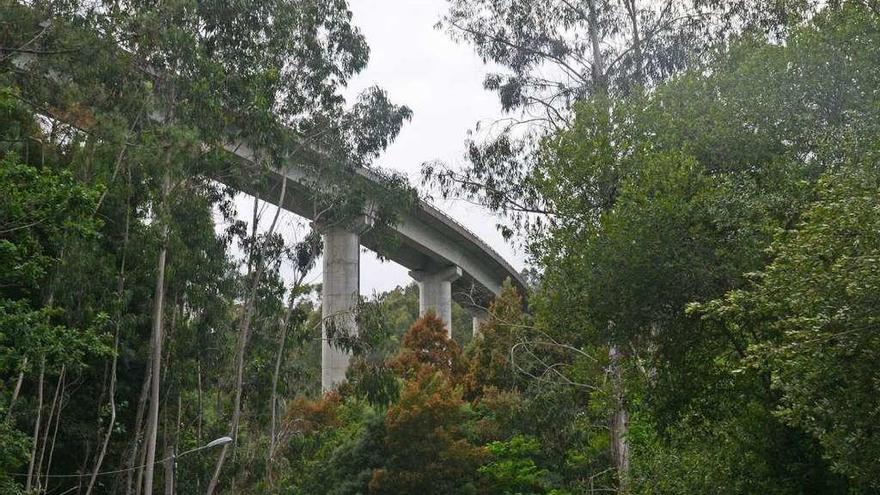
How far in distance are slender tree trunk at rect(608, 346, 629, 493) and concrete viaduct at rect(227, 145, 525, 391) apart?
4.63 m

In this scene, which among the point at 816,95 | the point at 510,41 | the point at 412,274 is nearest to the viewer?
the point at 816,95

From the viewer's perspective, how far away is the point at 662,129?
16.3 m

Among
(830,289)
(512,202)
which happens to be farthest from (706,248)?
(512,202)

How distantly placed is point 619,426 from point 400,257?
24.9m

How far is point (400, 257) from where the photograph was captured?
146 feet

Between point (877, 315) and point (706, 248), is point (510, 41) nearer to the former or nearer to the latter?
point (706, 248)

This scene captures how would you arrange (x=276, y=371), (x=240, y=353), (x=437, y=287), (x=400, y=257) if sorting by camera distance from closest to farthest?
(x=240, y=353), (x=276, y=371), (x=400, y=257), (x=437, y=287)

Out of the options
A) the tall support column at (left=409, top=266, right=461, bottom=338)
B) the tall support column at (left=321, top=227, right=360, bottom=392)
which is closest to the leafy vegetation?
the tall support column at (left=321, top=227, right=360, bottom=392)

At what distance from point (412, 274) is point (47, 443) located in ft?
91.3

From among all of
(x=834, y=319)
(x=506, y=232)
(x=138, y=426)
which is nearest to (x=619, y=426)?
(x=506, y=232)

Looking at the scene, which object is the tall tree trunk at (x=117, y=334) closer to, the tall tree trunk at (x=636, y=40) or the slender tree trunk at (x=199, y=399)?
the slender tree trunk at (x=199, y=399)

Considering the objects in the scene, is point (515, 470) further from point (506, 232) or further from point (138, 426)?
point (138, 426)

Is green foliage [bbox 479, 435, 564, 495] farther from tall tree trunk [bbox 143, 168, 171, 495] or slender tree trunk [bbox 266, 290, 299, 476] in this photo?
tall tree trunk [bbox 143, 168, 171, 495]

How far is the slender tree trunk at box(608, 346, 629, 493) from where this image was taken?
17906mm
